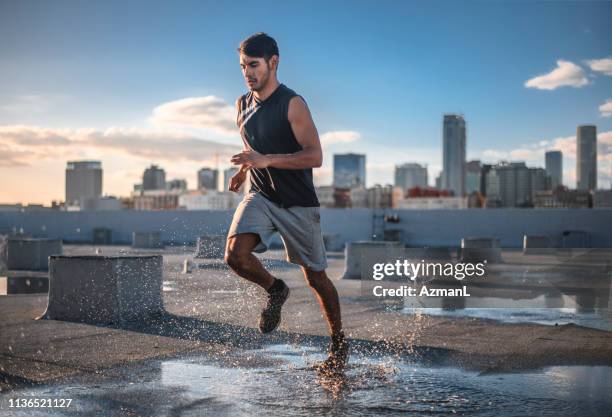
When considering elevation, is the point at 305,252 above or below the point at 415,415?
above

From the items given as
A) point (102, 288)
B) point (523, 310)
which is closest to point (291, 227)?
point (102, 288)

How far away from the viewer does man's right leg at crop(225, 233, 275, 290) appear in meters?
5.11

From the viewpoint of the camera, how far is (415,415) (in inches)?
149

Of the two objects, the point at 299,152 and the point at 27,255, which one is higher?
the point at 299,152

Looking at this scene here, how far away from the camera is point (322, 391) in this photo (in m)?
4.35

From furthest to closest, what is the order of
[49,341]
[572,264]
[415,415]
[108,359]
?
[572,264] < [49,341] < [108,359] < [415,415]

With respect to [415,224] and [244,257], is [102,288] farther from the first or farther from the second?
[415,224]

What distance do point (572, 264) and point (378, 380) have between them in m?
15.1

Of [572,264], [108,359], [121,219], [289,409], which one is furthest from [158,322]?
[121,219]

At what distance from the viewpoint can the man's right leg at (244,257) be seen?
5109 millimetres

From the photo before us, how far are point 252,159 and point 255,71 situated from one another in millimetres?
725

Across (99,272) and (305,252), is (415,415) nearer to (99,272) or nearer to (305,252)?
(305,252)

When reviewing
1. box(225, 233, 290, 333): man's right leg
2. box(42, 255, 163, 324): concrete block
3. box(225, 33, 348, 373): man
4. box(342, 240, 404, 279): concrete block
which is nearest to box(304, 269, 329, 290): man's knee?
box(225, 33, 348, 373): man

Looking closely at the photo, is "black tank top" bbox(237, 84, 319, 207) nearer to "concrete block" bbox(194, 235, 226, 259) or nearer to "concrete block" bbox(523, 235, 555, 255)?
"concrete block" bbox(194, 235, 226, 259)
